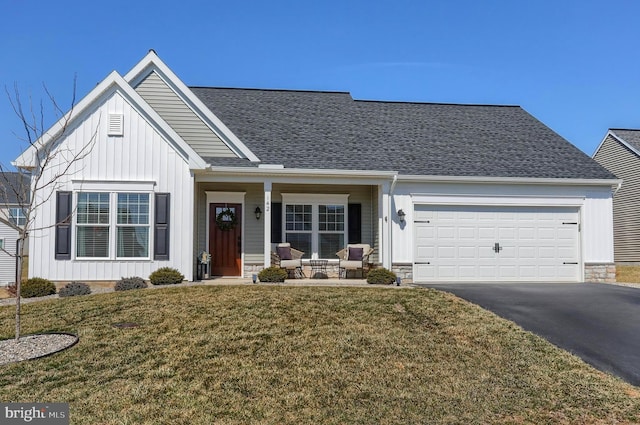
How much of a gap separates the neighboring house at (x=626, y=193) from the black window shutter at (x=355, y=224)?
13.3 m

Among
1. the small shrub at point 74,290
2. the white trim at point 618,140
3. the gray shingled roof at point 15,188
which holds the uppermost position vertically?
the white trim at point 618,140

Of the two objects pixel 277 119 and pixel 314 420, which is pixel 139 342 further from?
pixel 277 119

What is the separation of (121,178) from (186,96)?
3502 mm

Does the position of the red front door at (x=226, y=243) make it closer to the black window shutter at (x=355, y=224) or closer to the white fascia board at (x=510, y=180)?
the black window shutter at (x=355, y=224)

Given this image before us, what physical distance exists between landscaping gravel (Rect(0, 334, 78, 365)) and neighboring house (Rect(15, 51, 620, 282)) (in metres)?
4.83

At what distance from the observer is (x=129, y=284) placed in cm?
1159

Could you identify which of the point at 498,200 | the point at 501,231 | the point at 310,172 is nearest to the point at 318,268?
the point at 310,172

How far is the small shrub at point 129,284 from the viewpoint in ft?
37.9

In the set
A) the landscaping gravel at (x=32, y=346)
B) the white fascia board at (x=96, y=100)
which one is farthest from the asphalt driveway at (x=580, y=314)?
the white fascia board at (x=96, y=100)

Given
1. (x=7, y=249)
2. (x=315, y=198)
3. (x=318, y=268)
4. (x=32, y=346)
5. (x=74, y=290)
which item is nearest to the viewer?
(x=32, y=346)

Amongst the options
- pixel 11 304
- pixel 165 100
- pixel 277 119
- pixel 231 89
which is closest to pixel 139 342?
pixel 11 304

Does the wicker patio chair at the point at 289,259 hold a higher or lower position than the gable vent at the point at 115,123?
lower

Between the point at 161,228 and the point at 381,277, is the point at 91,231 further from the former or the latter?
the point at 381,277

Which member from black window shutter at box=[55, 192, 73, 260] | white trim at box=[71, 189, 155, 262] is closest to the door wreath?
white trim at box=[71, 189, 155, 262]
